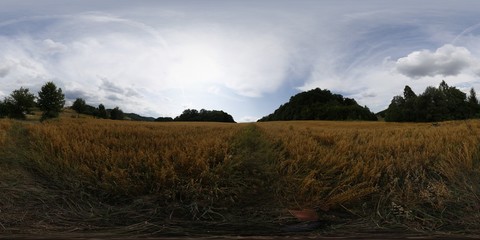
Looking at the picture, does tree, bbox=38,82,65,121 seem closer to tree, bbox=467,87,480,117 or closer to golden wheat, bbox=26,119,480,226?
golden wheat, bbox=26,119,480,226

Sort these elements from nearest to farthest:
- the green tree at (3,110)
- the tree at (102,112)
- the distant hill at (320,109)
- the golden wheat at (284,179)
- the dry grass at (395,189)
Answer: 1. the dry grass at (395,189)
2. the golden wheat at (284,179)
3. the green tree at (3,110)
4. the tree at (102,112)
5. the distant hill at (320,109)

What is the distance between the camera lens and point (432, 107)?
61.6 metres

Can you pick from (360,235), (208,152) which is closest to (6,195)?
(208,152)

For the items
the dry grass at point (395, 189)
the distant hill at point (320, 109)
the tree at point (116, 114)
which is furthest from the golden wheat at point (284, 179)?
the distant hill at point (320, 109)

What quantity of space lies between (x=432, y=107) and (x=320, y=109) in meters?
21.9

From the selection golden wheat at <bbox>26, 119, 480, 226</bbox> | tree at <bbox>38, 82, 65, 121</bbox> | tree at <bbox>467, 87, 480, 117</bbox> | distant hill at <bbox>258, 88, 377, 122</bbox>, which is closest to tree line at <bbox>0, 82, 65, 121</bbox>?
tree at <bbox>38, 82, 65, 121</bbox>

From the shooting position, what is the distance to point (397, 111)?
64.1 m

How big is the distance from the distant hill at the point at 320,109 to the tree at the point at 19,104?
45329mm

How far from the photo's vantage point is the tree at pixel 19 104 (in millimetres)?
53084

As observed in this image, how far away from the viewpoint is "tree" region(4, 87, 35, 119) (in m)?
53.1

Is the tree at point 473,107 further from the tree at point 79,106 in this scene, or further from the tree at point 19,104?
the tree at point 19,104

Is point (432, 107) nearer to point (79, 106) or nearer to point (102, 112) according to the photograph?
point (102, 112)

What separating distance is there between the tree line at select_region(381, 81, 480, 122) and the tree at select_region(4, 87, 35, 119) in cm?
6469

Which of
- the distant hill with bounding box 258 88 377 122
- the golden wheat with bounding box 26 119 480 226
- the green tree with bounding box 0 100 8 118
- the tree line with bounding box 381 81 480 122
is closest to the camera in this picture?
the golden wheat with bounding box 26 119 480 226
